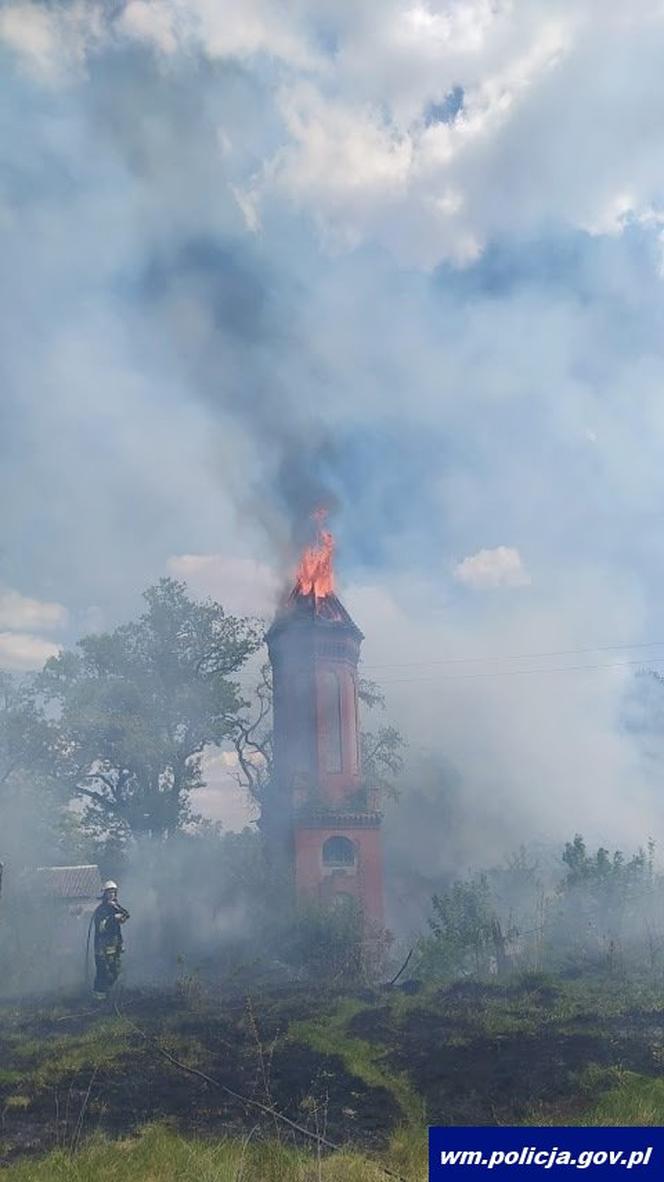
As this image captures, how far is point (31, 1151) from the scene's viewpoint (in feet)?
28.3

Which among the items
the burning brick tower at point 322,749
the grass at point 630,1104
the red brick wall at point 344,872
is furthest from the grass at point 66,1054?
the red brick wall at point 344,872

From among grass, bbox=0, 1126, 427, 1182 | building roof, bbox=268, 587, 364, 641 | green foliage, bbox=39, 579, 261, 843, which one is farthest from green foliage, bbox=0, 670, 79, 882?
grass, bbox=0, 1126, 427, 1182

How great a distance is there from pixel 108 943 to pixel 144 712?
21.0 metres

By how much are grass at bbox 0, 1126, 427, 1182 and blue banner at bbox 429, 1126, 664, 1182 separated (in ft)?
5.82

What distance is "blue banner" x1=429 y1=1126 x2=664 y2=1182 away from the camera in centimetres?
566

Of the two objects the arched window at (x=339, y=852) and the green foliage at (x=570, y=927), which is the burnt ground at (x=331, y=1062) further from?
the arched window at (x=339, y=852)

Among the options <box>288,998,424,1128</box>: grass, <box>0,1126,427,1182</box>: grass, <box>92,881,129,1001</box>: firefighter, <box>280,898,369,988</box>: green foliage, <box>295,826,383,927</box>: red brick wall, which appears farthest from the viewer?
<box>295,826,383,927</box>: red brick wall

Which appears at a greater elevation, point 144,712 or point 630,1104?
point 144,712

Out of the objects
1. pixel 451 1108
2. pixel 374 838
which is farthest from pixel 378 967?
pixel 451 1108

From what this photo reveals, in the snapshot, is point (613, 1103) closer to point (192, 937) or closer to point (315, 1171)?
point (315, 1171)

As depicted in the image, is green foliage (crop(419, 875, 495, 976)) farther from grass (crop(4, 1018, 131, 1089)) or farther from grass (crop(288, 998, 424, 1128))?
grass (crop(4, 1018, 131, 1089))

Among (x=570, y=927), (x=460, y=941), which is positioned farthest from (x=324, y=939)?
(x=570, y=927)

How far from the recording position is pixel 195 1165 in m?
7.73

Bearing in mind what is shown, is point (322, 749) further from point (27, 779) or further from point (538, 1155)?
point (538, 1155)
